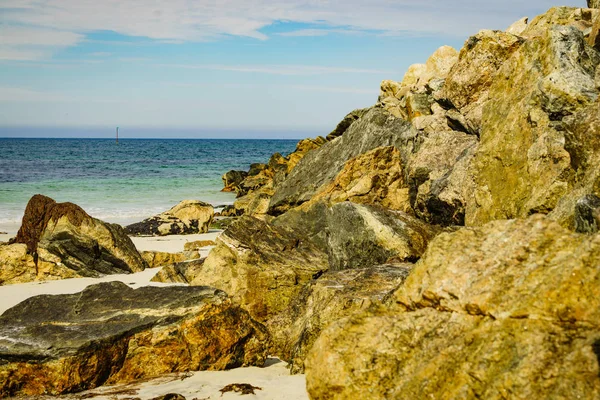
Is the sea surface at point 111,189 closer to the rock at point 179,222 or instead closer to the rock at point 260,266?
the rock at point 179,222

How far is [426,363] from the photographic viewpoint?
451 centimetres

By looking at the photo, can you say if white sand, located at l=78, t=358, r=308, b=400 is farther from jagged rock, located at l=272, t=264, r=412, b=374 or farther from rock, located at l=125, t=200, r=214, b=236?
rock, located at l=125, t=200, r=214, b=236

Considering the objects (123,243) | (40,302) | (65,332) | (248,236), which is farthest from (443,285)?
(123,243)

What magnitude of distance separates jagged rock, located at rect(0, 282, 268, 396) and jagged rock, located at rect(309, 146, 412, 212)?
595 cm

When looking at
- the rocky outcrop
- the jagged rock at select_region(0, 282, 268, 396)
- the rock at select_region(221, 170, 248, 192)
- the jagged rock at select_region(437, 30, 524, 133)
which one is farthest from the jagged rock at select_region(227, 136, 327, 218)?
the jagged rock at select_region(0, 282, 268, 396)

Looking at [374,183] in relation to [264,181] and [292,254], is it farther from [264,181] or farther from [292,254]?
[264,181]

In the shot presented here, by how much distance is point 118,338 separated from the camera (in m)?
7.93

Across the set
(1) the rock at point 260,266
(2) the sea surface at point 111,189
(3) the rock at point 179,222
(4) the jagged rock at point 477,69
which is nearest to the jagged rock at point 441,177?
(4) the jagged rock at point 477,69

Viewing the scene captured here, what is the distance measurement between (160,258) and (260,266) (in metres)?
6.36

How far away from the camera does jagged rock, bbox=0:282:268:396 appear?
749 cm

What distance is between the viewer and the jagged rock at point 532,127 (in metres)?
9.27

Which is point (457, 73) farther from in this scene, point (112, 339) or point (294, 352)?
point (112, 339)

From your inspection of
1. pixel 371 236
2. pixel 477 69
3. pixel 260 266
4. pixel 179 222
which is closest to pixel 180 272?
pixel 260 266

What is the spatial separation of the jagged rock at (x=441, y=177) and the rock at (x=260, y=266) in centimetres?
241
